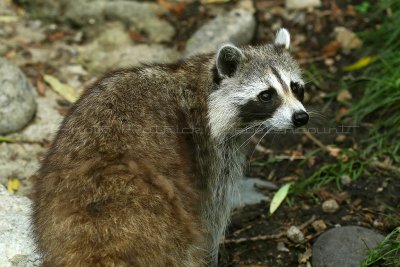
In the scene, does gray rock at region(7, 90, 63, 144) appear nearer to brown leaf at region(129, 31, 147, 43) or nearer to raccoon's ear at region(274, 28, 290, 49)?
Answer: brown leaf at region(129, 31, 147, 43)

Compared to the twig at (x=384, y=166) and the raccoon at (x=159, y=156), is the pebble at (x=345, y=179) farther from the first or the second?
the raccoon at (x=159, y=156)

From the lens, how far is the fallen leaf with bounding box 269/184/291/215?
18.0ft

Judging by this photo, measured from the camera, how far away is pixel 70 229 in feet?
11.6

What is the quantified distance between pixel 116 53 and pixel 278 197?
288 cm

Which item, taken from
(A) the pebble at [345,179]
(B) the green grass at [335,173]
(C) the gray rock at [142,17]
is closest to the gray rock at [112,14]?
(C) the gray rock at [142,17]

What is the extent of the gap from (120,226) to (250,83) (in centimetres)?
162

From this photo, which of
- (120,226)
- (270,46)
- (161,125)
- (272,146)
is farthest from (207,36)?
(120,226)

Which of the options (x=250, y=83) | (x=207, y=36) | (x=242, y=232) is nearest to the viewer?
(x=250, y=83)

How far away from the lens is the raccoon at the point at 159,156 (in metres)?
3.55

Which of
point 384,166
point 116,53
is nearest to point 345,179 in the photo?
point 384,166

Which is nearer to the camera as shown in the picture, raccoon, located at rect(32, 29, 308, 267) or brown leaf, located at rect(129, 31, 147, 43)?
raccoon, located at rect(32, 29, 308, 267)

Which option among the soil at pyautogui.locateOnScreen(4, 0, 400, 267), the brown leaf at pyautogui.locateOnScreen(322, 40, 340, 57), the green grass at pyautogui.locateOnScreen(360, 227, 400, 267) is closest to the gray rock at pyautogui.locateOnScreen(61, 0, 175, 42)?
the soil at pyautogui.locateOnScreen(4, 0, 400, 267)

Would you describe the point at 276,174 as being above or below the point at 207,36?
below

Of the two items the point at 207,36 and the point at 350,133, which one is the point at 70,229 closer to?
the point at 350,133
